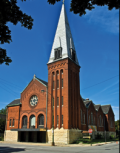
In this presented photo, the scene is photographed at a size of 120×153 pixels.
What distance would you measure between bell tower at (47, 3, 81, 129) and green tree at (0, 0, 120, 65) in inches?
976

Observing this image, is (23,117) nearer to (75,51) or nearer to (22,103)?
(22,103)

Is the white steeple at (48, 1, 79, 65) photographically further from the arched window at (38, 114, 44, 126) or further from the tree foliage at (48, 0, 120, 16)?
the tree foliage at (48, 0, 120, 16)

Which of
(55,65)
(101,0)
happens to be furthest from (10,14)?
(55,65)

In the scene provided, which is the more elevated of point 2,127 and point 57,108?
point 57,108

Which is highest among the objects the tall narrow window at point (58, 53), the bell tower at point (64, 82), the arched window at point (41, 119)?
the tall narrow window at point (58, 53)

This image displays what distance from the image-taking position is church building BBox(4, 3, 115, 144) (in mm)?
32438

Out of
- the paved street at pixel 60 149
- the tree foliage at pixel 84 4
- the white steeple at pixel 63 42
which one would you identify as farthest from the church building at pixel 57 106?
the tree foliage at pixel 84 4

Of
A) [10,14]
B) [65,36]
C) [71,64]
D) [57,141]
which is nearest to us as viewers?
[10,14]

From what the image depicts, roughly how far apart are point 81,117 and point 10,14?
112ft

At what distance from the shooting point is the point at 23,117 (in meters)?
38.7

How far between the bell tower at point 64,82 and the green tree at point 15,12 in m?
24.8

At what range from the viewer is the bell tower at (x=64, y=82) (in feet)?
107

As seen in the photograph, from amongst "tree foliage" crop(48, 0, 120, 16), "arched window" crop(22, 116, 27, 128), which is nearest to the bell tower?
"arched window" crop(22, 116, 27, 128)

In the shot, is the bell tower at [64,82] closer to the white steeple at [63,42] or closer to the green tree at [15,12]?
the white steeple at [63,42]
